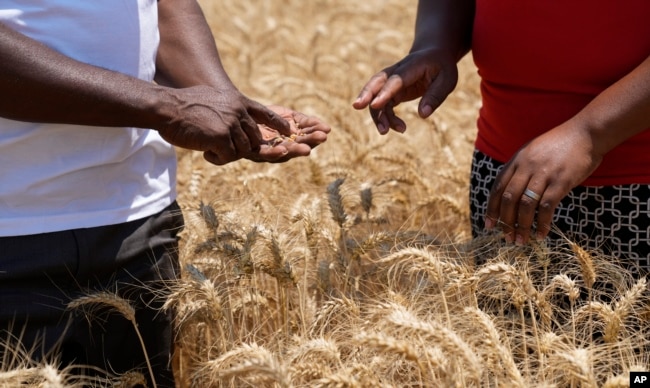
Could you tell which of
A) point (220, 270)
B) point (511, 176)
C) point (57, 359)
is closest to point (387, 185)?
point (220, 270)

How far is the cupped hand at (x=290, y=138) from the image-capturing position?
2.16m

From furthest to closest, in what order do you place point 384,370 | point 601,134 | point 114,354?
point 114,354 → point 384,370 → point 601,134

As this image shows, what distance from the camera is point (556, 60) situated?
86.8 inches

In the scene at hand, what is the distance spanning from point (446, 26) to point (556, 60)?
397 millimetres

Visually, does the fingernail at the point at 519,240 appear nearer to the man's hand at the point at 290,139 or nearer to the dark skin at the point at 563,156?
the dark skin at the point at 563,156

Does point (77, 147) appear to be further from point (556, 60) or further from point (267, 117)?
point (556, 60)

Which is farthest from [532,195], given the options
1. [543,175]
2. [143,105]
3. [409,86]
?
[143,105]

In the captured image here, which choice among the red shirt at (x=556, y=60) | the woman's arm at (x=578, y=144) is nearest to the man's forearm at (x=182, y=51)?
the red shirt at (x=556, y=60)

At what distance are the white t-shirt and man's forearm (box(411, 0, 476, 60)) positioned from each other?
764mm

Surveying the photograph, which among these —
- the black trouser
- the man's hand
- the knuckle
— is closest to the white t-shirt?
the black trouser

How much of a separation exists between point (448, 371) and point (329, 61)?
13.4ft

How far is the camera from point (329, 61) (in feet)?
18.7

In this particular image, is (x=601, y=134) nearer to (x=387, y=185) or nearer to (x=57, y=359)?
(x=57, y=359)

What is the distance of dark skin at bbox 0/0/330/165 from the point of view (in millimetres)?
1842
